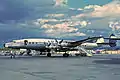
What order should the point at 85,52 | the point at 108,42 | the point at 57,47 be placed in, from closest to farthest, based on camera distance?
the point at 57,47, the point at 85,52, the point at 108,42

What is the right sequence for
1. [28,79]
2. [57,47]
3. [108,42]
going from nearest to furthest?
1. [28,79]
2. [57,47]
3. [108,42]

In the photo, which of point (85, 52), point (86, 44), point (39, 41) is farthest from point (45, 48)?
point (86, 44)

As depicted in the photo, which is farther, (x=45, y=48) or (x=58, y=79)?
(x=45, y=48)

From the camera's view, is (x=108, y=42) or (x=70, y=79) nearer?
(x=70, y=79)

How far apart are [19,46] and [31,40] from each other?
3.14m

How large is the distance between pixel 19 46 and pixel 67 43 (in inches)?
Result: 444

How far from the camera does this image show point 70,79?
53.4 ft

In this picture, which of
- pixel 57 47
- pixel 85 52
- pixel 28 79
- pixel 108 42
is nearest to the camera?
pixel 28 79

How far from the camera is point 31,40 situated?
243 ft

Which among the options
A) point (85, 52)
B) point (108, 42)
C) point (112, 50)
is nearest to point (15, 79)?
point (85, 52)

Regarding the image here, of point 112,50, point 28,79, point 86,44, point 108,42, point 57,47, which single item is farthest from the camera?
point 112,50

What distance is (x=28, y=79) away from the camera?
640 inches

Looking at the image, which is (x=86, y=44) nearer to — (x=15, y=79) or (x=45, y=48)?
(x=45, y=48)

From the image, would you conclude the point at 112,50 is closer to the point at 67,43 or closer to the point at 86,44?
the point at 86,44
